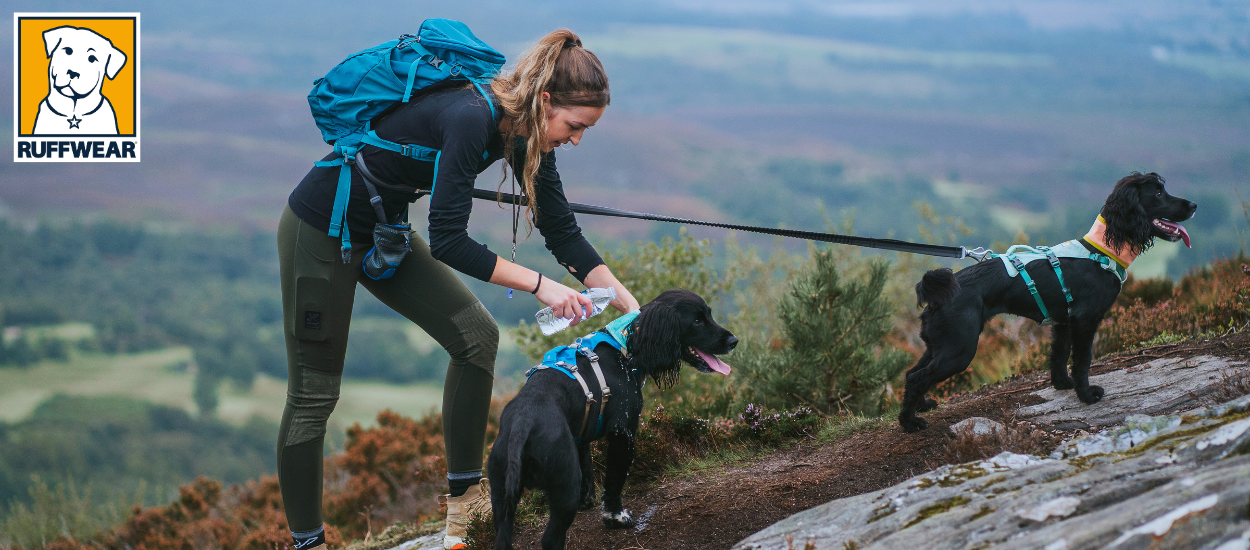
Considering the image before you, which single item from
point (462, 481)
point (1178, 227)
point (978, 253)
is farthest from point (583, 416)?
point (1178, 227)

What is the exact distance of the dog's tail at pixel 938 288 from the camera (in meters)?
3.60

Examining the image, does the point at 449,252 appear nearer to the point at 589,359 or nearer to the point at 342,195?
the point at 342,195

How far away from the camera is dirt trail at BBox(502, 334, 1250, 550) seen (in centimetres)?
337

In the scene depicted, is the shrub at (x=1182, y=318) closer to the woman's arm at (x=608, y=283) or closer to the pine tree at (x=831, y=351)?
the pine tree at (x=831, y=351)

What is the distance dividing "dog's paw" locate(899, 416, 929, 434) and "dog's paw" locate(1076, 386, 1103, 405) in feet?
2.44

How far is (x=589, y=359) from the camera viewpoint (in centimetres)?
320

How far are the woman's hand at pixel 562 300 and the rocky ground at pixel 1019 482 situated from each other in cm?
108

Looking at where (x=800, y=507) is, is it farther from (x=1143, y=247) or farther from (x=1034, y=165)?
(x=1034, y=165)

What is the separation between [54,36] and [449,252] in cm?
1605

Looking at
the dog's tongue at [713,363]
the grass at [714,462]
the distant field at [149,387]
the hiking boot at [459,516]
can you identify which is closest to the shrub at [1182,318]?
the grass at [714,462]

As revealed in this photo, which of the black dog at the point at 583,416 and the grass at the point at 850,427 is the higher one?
the black dog at the point at 583,416

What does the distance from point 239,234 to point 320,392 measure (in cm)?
9912

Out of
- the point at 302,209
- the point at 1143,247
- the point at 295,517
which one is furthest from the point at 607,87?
the point at 1143,247

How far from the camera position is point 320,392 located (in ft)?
10.4
